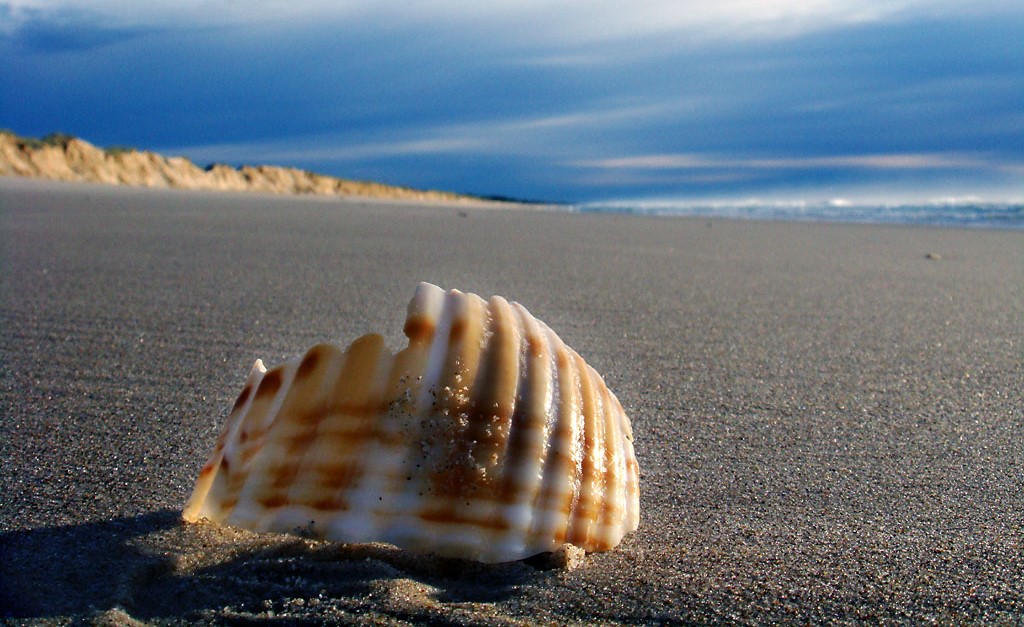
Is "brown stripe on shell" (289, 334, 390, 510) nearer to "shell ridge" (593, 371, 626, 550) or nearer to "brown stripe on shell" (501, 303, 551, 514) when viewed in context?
"brown stripe on shell" (501, 303, 551, 514)

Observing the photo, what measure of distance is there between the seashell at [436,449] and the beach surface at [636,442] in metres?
0.06

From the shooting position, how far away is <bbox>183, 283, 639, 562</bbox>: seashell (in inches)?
59.6

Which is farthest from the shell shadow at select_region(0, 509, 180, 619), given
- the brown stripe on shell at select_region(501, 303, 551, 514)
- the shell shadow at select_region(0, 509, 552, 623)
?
the brown stripe on shell at select_region(501, 303, 551, 514)

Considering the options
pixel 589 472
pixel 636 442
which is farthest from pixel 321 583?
pixel 636 442

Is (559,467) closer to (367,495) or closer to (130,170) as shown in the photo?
(367,495)

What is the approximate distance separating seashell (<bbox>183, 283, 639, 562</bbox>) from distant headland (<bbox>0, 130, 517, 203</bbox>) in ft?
69.9

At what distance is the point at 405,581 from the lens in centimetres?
144

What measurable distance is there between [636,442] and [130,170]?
29.6 metres

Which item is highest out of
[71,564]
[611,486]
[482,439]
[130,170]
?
[130,170]

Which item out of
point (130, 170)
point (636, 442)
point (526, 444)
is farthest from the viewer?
point (130, 170)

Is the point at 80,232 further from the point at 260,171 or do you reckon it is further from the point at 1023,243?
the point at 260,171

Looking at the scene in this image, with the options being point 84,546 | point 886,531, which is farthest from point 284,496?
point 886,531

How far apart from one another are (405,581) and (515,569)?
0.64 feet

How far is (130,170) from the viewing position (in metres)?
28.6
